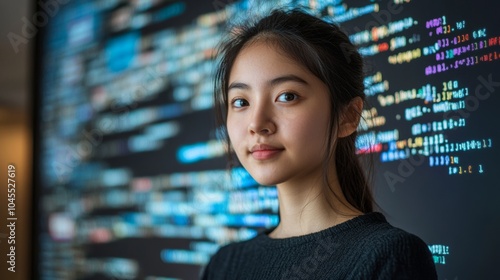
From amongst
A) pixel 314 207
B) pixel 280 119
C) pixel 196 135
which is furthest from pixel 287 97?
pixel 196 135

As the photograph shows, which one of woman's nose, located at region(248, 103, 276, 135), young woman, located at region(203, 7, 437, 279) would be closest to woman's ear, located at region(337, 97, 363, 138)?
young woman, located at region(203, 7, 437, 279)

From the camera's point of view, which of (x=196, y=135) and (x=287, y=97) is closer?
(x=287, y=97)

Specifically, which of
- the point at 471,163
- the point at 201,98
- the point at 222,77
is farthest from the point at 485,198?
the point at 201,98

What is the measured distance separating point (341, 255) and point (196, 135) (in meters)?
0.71

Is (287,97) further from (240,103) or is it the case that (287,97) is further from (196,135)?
(196,135)

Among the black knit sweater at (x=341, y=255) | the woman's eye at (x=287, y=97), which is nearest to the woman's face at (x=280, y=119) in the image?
the woman's eye at (x=287, y=97)

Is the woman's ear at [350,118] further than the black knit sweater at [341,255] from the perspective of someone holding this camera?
Yes

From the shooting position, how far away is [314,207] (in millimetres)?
885

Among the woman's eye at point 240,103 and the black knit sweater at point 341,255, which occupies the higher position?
the woman's eye at point 240,103

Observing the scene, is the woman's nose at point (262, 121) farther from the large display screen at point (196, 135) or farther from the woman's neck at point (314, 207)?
the large display screen at point (196, 135)

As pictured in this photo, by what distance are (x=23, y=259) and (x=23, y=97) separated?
517 mm

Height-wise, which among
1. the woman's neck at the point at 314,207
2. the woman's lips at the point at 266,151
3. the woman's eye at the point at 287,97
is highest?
the woman's eye at the point at 287,97

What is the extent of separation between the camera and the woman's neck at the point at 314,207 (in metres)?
0.88

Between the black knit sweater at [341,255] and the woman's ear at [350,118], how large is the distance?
12cm
